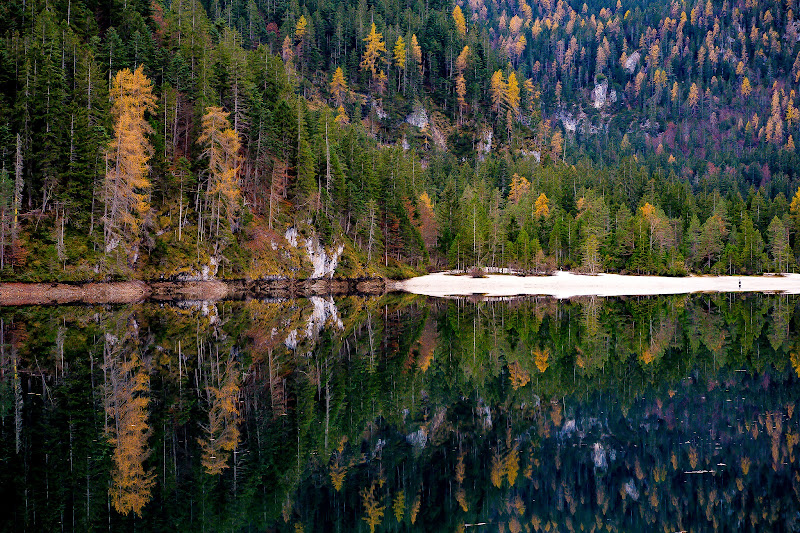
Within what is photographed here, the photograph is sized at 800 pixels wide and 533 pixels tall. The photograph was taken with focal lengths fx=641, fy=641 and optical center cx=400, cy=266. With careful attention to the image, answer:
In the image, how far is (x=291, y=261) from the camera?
220ft

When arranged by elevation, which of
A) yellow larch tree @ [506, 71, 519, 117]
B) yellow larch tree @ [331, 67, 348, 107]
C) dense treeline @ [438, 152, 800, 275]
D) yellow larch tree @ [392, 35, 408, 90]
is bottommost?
dense treeline @ [438, 152, 800, 275]

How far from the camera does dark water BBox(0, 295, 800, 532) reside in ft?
38.8

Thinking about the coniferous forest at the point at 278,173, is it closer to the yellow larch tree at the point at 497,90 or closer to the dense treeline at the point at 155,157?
the dense treeline at the point at 155,157

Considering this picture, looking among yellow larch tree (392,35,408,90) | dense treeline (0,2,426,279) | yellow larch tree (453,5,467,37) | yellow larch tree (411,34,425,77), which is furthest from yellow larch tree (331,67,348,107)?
yellow larch tree (453,5,467,37)

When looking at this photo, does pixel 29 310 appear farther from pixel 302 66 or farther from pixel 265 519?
pixel 302 66

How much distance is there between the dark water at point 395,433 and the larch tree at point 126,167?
23.6m

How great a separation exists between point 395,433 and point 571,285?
69.0m

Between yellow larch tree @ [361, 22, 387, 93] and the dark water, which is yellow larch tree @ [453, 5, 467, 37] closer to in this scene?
yellow larch tree @ [361, 22, 387, 93]

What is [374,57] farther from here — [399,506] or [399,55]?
[399,506]

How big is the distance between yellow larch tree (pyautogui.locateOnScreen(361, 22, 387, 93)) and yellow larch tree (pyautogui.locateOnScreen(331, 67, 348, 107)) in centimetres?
1257

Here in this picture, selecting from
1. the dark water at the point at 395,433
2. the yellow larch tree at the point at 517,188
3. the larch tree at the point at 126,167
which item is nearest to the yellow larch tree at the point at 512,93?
the yellow larch tree at the point at 517,188

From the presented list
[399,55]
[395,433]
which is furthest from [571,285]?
[399,55]

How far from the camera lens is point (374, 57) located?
488 ft

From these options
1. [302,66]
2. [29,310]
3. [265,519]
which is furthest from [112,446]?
[302,66]
